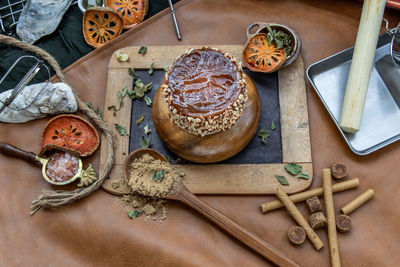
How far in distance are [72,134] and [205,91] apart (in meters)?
0.76

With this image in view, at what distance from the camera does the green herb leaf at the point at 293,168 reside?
5.93 feet

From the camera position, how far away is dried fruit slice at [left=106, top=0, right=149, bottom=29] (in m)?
2.15

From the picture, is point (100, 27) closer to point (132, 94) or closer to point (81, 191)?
point (132, 94)

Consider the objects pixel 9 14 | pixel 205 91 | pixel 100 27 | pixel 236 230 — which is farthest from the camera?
pixel 9 14

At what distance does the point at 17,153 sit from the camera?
1.88 metres

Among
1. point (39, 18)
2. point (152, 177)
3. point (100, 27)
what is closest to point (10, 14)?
point (39, 18)

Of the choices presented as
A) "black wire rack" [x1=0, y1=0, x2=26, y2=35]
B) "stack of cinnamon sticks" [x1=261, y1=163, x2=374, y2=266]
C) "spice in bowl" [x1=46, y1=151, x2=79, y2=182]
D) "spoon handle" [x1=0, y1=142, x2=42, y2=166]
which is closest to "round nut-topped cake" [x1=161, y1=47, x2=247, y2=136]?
"stack of cinnamon sticks" [x1=261, y1=163, x2=374, y2=266]

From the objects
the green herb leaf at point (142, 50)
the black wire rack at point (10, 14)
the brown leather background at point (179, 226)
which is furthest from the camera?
the black wire rack at point (10, 14)

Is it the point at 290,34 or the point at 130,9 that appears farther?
the point at 130,9

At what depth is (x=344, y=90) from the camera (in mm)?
1981

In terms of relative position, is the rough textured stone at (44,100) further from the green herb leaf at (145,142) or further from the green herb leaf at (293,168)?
the green herb leaf at (293,168)

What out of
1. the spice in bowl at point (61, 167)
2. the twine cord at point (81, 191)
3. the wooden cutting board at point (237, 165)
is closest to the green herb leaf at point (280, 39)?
the wooden cutting board at point (237, 165)

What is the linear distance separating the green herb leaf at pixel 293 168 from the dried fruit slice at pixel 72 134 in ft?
3.10

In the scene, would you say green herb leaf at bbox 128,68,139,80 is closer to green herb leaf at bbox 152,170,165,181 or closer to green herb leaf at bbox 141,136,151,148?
Answer: green herb leaf at bbox 141,136,151,148
